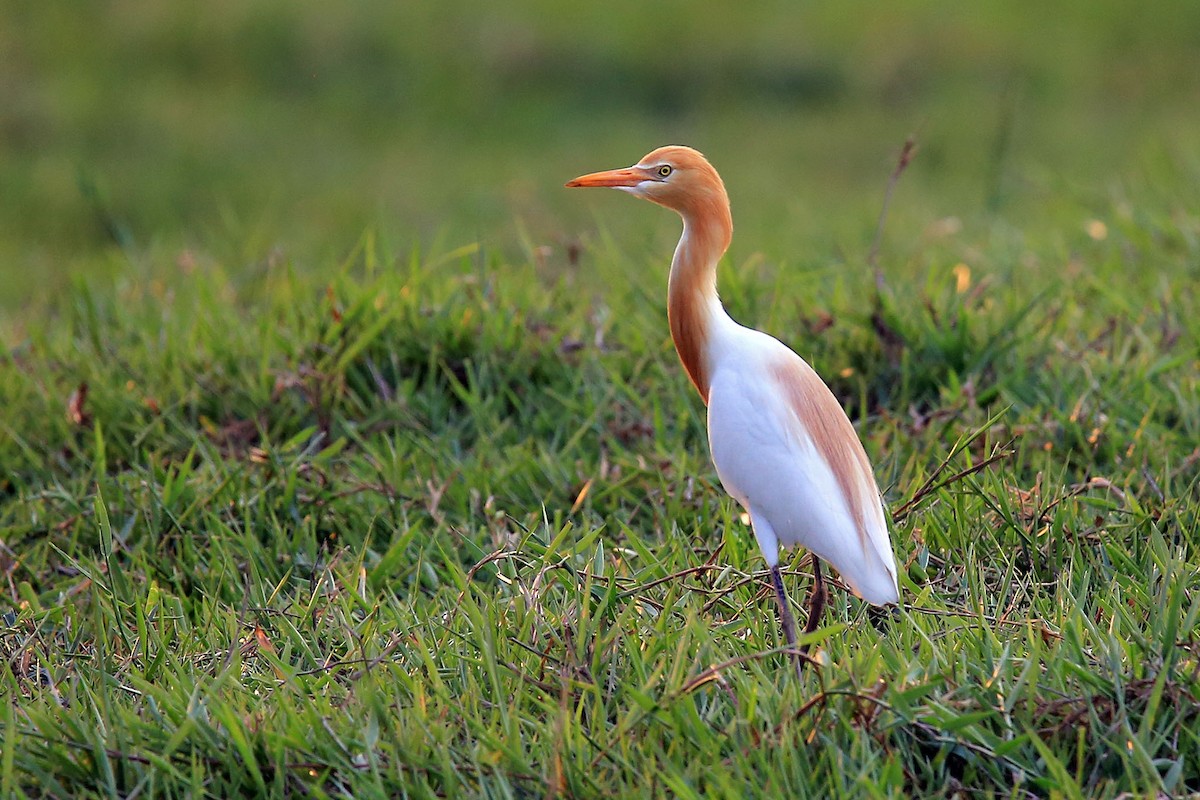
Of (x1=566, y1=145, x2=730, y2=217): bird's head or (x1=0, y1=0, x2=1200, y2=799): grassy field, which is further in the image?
(x1=566, y1=145, x2=730, y2=217): bird's head

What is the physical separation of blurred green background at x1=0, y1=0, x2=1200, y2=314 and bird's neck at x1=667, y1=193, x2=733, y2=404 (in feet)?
11.4

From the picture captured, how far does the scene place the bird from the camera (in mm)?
2133

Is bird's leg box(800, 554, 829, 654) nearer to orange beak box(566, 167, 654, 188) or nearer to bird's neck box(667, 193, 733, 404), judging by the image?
bird's neck box(667, 193, 733, 404)

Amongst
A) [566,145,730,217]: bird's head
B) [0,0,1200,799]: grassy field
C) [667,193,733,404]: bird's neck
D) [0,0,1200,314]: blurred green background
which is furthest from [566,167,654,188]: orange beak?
[0,0,1200,314]: blurred green background

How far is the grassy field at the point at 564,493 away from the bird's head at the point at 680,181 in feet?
2.12

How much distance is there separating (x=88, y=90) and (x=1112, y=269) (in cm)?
611

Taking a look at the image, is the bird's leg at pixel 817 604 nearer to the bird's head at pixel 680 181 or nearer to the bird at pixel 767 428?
the bird at pixel 767 428

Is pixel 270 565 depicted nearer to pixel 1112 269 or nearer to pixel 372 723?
pixel 372 723

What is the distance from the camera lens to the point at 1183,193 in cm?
508

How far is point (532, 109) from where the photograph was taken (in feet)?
26.5

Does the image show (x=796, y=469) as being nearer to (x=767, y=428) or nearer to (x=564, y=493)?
(x=767, y=428)

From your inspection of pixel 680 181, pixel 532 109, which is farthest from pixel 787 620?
pixel 532 109

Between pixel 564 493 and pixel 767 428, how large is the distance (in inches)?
38.3

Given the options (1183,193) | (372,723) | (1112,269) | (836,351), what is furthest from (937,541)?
(1183,193)
